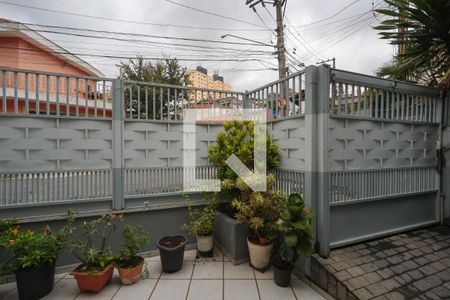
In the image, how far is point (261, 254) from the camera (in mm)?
2555

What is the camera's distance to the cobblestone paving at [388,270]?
1915 millimetres

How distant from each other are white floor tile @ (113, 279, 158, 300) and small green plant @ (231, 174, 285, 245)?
3.97 feet

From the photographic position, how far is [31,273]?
206 centimetres

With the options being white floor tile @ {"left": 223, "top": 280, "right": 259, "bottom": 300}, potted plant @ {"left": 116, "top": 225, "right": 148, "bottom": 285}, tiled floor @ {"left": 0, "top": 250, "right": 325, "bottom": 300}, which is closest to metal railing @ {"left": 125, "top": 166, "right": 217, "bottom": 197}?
potted plant @ {"left": 116, "top": 225, "right": 148, "bottom": 285}

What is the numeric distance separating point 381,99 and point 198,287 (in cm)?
317

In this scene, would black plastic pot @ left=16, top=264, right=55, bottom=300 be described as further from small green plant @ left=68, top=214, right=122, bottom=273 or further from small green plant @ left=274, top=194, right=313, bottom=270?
small green plant @ left=274, top=194, right=313, bottom=270

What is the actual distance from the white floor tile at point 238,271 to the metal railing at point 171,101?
6.66 feet

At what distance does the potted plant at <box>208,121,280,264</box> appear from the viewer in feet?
9.13

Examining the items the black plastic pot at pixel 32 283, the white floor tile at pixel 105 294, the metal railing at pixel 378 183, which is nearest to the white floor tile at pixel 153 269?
the white floor tile at pixel 105 294

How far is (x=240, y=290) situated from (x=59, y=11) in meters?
7.65

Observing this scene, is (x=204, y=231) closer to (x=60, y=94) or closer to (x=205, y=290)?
(x=205, y=290)

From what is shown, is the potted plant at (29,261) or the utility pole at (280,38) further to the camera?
the utility pole at (280,38)

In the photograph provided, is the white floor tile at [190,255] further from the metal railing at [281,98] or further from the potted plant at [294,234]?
the metal railing at [281,98]

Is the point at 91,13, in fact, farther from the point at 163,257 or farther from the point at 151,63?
the point at 163,257
